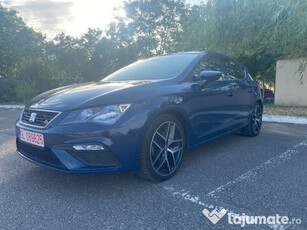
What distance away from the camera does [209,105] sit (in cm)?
323

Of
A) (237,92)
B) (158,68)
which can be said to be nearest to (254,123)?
(237,92)

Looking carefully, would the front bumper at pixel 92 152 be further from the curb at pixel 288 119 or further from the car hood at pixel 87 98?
the curb at pixel 288 119

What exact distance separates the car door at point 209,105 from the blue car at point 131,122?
12mm

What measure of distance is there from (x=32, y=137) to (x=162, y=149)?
4.32 feet

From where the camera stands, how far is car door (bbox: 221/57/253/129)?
3.82m

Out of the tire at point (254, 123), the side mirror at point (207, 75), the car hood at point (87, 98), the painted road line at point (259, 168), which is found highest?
the side mirror at point (207, 75)

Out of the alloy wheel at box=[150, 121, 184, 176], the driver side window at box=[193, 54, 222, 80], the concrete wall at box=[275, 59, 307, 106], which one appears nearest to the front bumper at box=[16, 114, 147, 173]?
the alloy wheel at box=[150, 121, 184, 176]

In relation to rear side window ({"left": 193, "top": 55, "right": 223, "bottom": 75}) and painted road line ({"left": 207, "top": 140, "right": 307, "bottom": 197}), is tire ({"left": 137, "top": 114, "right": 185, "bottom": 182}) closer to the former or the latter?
painted road line ({"left": 207, "top": 140, "right": 307, "bottom": 197})

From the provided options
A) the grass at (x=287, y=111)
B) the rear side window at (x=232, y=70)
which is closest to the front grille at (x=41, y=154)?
the rear side window at (x=232, y=70)

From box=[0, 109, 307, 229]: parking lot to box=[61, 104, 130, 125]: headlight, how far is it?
0.75 m

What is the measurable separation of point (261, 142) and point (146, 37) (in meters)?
21.6

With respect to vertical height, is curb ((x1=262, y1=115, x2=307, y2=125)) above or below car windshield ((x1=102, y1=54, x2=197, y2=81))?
below

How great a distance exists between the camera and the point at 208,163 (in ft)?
10.8

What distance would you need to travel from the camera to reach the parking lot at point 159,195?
1989 mm
